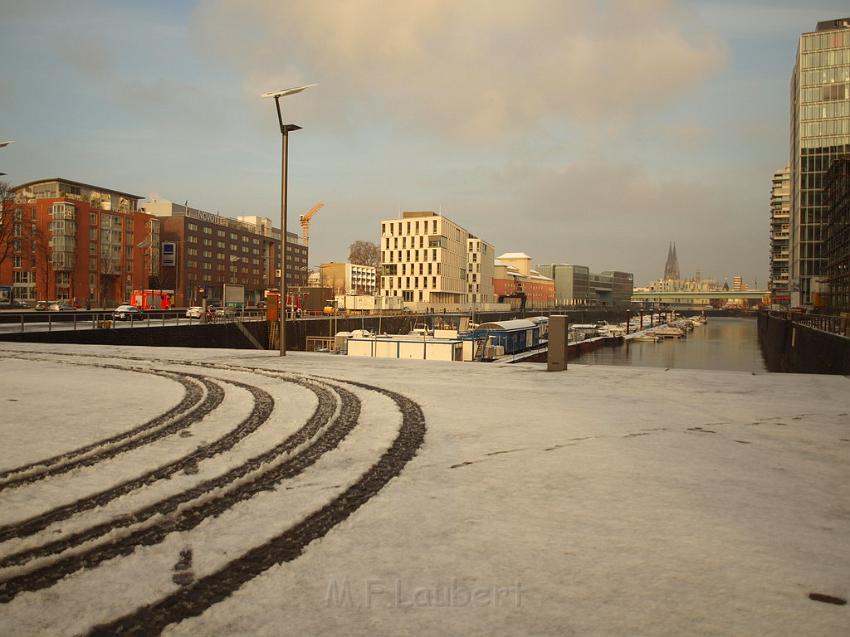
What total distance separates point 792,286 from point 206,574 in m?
106

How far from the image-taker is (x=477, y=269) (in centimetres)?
14300

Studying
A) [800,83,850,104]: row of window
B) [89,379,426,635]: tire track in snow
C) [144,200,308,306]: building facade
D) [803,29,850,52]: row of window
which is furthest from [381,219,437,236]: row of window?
[89,379,426,635]: tire track in snow

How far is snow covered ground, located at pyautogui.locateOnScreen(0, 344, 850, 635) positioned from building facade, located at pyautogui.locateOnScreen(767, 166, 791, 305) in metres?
136

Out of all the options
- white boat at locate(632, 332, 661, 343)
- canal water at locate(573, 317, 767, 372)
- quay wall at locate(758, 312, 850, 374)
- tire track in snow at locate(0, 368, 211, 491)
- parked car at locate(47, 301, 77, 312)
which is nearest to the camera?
tire track in snow at locate(0, 368, 211, 491)

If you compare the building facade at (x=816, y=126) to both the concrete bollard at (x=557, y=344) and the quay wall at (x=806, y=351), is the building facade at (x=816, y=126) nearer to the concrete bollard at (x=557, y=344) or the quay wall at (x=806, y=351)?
the quay wall at (x=806, y=351)

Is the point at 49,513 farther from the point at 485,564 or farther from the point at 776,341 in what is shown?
the point at 776,341

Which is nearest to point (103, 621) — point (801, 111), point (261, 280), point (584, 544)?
point (584, 544)

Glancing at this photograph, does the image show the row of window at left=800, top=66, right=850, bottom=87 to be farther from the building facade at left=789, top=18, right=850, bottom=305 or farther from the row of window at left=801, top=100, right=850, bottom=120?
the row of window at left=801, top=100, right=850, bottom=120

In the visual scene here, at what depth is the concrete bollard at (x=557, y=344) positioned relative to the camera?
14086mm

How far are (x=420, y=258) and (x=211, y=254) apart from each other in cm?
4909

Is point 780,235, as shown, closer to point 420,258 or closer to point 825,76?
point 825,76

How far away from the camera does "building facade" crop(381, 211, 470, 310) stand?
4685 inches

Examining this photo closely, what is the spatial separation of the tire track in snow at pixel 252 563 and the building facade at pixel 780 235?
139037mm

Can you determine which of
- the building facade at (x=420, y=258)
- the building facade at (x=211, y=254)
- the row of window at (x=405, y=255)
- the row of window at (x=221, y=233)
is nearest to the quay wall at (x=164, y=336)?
the building facade at (x=211, y=254)
